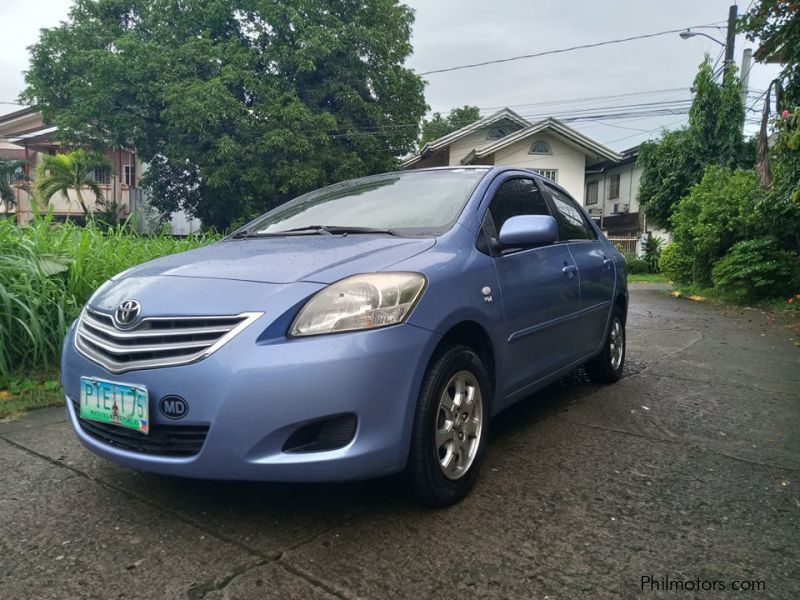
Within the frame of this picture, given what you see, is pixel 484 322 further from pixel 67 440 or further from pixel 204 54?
pixel 204 54

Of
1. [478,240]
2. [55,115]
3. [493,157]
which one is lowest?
[478,240]

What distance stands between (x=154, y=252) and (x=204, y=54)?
16.6m

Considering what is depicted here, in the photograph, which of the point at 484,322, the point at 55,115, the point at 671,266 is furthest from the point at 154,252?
the point at 55,115

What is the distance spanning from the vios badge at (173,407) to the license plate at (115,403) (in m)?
0.07

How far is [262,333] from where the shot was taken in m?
2.20

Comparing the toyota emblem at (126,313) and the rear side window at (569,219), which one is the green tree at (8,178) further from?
the toyota emblem at (126,313)

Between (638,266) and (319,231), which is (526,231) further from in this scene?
(638,266)

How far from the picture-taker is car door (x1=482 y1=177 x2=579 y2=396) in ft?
10.1

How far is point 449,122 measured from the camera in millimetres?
52062

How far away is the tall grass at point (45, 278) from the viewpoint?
4613 millimetres

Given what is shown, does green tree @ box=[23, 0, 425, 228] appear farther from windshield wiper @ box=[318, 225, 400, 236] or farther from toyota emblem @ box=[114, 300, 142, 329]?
toyota emblem @ box=[114, 300, 142, 329]

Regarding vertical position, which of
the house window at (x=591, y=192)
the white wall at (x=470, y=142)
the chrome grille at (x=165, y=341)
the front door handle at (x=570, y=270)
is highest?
the white wall at (x=470, y=142)

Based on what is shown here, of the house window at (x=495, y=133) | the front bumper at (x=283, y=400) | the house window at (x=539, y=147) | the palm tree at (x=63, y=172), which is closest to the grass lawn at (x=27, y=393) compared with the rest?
the front bumper at (x=283, y=400)

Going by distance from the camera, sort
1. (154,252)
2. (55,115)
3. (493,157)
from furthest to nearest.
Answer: (493,157) < (55,115) < (154,252)
